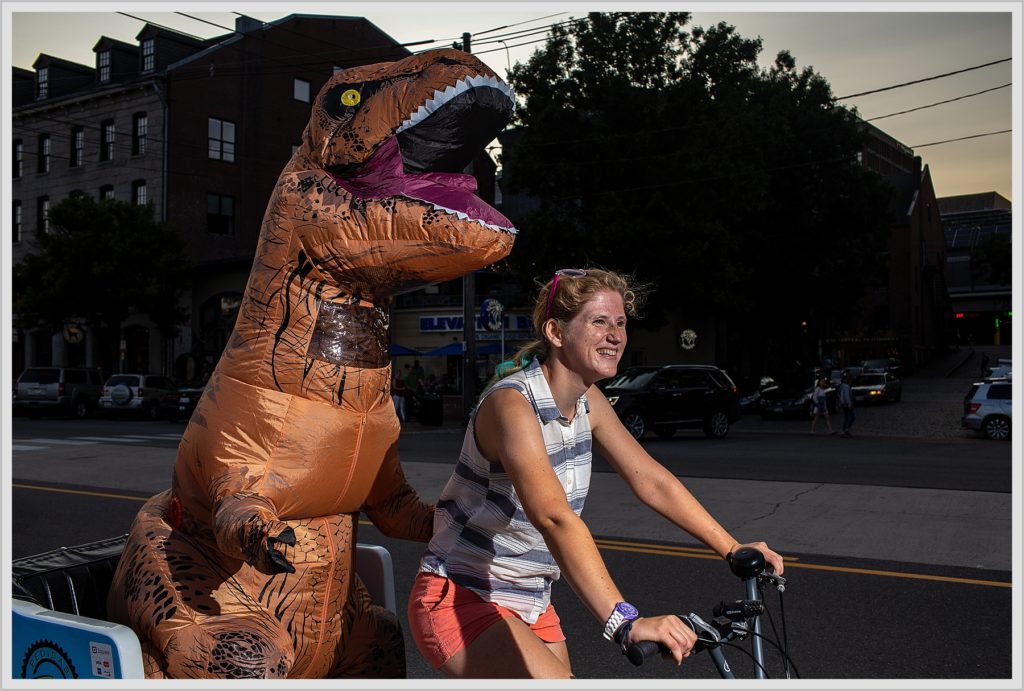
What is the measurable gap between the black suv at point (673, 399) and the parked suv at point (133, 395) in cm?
1463

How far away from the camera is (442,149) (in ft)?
8.62

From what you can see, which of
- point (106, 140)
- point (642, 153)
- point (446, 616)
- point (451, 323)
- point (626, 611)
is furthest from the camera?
point (106, 140)

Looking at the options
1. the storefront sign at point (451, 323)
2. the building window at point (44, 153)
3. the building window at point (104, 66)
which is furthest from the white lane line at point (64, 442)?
the building window at point (44, 153)

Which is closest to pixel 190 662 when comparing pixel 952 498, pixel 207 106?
pixel 952 498

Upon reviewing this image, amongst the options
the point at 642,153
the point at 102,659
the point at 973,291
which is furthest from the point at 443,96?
the point at 973,291

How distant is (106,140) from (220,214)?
17.0ft

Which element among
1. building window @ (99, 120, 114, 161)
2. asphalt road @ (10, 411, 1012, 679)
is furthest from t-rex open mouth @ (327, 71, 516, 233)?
building window @ (99, 120, 114, 161)

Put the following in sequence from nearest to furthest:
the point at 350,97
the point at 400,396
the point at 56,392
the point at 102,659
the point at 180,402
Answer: the point at 102,659 < the point at 350,97 < the point at 400,396 < the point at 180,402 < the point at 56,392

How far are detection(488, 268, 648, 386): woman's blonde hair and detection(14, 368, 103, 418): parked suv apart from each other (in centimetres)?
2828

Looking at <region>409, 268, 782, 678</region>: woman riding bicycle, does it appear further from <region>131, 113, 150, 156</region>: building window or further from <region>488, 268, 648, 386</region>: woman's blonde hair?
<region>131, 113, 150, 156</region>: building window

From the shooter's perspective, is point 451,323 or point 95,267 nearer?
point 95,267

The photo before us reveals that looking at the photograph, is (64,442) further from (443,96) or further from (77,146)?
(77,146)

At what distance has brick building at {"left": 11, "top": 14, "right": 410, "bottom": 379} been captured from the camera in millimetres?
32469

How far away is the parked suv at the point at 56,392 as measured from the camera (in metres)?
27.5
